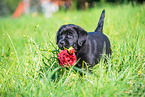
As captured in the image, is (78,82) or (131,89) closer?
(131,89)

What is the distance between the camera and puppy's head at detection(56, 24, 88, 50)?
7.12 ft

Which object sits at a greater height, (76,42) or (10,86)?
(76,42)

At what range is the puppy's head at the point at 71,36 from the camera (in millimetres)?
2170

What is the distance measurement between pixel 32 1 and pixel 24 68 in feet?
67.7

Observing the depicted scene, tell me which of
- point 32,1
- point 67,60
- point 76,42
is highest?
point 32,1

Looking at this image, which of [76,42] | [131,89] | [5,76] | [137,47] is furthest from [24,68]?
[137,47]

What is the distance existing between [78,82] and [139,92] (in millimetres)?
751

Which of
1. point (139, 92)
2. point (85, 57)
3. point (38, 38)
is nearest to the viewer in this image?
point (139, 92)

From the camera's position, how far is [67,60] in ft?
6.89

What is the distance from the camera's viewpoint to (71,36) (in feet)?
7.22

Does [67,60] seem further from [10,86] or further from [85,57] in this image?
[10,86]

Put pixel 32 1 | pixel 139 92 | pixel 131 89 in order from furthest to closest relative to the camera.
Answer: pixel 32 1 < pixel 131 89 < pixel 139 92

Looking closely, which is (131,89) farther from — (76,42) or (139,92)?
(76,42)

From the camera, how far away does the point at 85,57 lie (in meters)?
2.36
